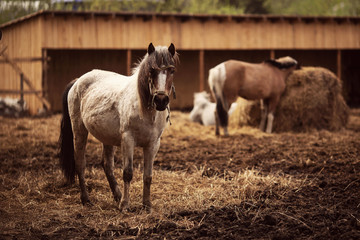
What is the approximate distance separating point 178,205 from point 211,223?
2.15 ft

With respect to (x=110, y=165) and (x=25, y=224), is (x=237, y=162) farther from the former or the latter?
(x=25, y=224)

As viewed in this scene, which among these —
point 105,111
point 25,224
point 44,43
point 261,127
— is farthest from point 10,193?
point 44,43

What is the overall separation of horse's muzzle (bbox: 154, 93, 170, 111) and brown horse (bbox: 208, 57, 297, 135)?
20.4ft

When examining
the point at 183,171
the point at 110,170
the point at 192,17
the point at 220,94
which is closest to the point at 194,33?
the point at 192,17

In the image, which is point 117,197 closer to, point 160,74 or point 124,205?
point 124,205

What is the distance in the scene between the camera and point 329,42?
17.5m

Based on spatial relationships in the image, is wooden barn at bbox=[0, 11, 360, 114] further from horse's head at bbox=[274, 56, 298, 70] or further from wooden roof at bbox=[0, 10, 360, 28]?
horse's head at bbox=[274, 56, 298, 70]

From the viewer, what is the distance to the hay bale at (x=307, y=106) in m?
10.6

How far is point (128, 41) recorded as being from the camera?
15.4 m

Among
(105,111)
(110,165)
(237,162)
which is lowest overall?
(237,162)

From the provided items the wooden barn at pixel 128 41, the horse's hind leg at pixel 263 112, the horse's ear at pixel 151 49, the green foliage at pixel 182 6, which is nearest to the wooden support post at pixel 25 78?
the wooden barn at pixel 128 41

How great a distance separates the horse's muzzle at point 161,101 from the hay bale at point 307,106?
744 cm

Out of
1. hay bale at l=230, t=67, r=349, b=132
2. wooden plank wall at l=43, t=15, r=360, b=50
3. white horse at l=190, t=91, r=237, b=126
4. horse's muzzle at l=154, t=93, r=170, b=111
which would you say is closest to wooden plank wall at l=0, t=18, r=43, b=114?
wooden plank wall at l=43, t=15, r=360, b=50

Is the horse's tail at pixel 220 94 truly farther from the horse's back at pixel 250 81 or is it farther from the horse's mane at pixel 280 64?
the horse's mane at pixel 280 64
